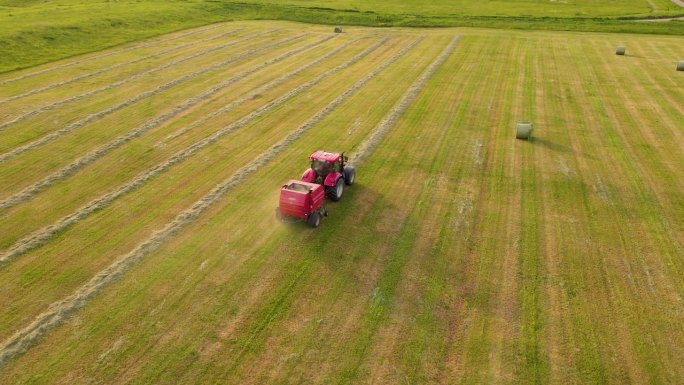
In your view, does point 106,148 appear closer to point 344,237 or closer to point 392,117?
point 344,237

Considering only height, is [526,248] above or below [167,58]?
below

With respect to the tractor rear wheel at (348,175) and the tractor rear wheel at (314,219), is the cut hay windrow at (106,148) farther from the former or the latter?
the tractor rear wheel at (348,175)

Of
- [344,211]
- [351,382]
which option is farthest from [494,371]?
[344,211]

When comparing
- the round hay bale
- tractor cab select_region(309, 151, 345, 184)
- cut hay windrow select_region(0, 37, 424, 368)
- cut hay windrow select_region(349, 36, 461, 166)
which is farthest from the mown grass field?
tractor cab select_region(309, 151, 345, 184)

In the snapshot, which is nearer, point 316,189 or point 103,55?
point 316,189

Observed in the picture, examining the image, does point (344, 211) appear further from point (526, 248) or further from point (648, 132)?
point (648, 132)

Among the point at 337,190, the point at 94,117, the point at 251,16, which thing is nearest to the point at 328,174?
the point at 337,190
